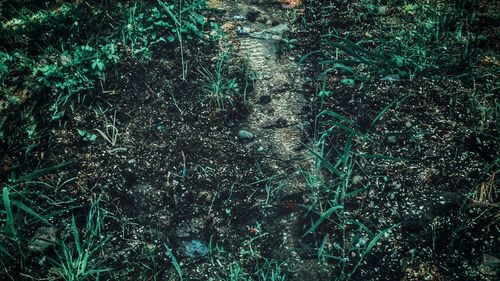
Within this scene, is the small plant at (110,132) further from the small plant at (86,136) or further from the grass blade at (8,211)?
the grass blade at (8,211)

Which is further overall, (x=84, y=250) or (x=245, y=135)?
(x=245, y=135)

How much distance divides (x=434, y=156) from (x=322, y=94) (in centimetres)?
75

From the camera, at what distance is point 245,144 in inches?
78.2

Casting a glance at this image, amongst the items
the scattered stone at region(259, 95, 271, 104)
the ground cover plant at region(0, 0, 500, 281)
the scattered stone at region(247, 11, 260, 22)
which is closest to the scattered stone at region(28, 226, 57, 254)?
the ground cover plant at region(0, 0, 500, 281)

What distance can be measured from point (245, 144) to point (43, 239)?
3.80 ft

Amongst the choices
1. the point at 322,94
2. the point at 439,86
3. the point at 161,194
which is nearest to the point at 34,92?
the point at 161,194

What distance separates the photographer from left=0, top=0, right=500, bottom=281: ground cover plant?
5.12ft

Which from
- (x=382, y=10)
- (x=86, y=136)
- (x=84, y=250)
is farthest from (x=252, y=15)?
(x=84, y=250)

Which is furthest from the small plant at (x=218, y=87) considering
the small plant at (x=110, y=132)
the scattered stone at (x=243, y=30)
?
the small plant at (x=110, y=132)

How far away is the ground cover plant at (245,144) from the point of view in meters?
1.56

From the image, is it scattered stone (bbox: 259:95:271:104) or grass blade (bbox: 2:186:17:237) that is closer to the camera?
grass blade (bbox: 2:186:17:237)

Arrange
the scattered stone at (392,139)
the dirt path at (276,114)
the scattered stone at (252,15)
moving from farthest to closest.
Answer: the scattered stone at (252,15) < the scattered stone at (392,139) < the dirt path at (276,114)

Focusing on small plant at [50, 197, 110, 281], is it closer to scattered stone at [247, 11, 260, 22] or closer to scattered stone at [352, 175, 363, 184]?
scattered stone at [352, 175, 363, 184]

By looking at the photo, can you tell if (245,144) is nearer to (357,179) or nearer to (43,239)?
(357,179)
